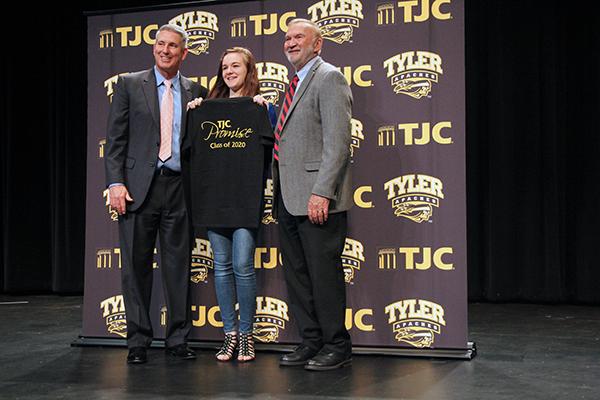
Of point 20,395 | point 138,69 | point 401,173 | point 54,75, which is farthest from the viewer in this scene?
point 54,75

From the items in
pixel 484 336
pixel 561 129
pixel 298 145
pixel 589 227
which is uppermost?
pixel 561 129

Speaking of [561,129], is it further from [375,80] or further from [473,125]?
[375,80]

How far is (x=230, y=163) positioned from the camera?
11.2ft

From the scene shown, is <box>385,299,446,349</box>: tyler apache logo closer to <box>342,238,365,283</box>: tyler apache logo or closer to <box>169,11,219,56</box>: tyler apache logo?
<box>342,238,365,283</box>: tyler apache logo

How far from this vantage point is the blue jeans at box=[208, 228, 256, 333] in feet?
11.1

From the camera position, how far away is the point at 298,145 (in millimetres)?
3219

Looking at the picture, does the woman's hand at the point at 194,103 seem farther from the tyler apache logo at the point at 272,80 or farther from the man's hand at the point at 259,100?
the tyler apache logo at the point at 272,80

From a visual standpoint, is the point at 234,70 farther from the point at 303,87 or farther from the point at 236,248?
the point at 236,248

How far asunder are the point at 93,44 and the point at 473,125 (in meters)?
2.96

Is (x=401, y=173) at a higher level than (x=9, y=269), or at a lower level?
higher

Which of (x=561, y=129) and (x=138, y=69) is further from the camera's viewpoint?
(x=561, y=129)

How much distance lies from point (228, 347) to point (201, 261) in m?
0.57

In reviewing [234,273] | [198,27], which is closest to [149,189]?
[234,273]

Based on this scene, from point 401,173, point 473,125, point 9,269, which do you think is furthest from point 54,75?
point 401,173
